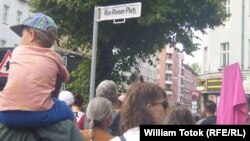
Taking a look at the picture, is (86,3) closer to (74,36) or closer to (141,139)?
(74,36)

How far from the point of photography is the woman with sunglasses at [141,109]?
295cm

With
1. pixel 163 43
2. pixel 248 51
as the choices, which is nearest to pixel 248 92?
pixel 248 51

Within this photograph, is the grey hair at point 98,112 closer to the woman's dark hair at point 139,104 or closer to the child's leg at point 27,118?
the woman's dark hair at point 139,104

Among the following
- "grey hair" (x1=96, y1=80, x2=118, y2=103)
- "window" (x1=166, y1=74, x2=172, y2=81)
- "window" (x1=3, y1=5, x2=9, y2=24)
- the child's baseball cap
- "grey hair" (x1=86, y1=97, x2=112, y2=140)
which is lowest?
"grey hair" (x1=86, y1=97, x2=112, y2=140)

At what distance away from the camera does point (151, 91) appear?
10.0ft

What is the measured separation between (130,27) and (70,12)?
87.7 inches

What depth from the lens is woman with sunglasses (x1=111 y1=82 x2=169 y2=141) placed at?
2949 mm

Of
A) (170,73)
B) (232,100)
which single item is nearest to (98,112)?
(232,100)

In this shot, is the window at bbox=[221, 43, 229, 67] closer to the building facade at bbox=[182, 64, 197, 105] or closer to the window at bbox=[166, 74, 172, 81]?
the window at bbox=[166, 74, 172, 81]

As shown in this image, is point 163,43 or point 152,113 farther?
point 163,43

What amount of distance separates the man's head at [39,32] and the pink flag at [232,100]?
8.75 feet

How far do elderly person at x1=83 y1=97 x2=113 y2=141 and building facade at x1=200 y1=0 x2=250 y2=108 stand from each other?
91.3ft

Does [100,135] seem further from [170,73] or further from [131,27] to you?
[170,73]

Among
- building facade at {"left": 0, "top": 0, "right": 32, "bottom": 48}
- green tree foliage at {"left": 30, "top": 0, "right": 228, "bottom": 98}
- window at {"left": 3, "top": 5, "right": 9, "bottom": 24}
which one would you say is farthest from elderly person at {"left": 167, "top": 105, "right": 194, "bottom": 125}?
window at {"left": 3, "top": 5, "right": 9, "bottom": 24}
